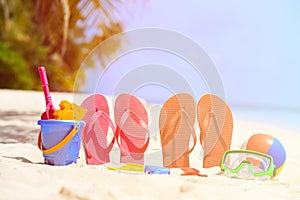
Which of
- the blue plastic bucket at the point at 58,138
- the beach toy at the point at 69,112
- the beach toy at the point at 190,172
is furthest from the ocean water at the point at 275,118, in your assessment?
the blue plastic bucket at the point at 58,138

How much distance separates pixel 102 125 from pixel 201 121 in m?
0.86

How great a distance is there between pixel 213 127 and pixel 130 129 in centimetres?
72

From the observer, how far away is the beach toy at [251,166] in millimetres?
3311

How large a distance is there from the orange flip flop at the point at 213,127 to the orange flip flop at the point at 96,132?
2.61ft

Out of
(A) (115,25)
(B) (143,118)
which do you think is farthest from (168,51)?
(A) (115,25)

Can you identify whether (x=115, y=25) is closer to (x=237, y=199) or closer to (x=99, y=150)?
(x=99, y=150)

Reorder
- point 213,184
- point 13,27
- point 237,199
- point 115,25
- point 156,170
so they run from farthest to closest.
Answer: point 13,27
point 115,25
point 156,170
point 213,184
point 237,199

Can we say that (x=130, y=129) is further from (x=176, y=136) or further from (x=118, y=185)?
(x=118, y=185)

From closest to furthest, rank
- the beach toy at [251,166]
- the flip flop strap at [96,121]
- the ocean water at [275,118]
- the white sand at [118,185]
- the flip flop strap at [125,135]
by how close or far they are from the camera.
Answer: the white sand at [118,185], the beach toy at [251,166], the flip flop strap at [96,121], the flip flop strap at [125,135], the ocean water at [275,118]

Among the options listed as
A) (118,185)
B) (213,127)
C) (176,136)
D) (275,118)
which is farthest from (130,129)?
(275,118)

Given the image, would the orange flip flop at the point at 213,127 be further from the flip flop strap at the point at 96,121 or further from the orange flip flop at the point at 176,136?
the flip flop strap at the point at 96,121

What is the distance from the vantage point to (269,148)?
366 centimetres

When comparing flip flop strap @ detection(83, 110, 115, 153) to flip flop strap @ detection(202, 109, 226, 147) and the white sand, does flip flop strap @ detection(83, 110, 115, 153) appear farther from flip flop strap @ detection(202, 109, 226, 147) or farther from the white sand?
flip flop strap @ detection(202, 109, 226, 147)

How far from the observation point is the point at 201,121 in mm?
3768
